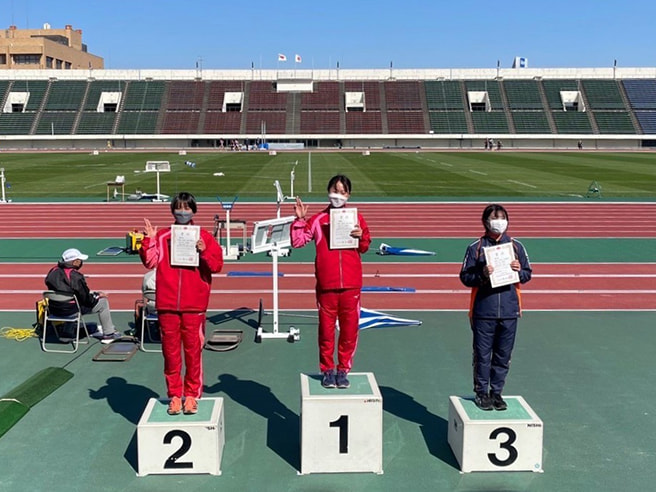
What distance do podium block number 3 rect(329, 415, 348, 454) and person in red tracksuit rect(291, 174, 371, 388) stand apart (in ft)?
1.09

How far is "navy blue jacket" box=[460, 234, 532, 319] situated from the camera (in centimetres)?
496

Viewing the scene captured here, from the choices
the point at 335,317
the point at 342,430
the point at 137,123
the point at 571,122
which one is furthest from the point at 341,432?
the point at 571,122

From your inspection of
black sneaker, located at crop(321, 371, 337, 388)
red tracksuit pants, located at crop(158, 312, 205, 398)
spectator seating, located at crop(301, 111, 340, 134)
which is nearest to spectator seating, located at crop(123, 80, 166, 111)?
spectator seating, located at crop(301, 111, 340, 134)

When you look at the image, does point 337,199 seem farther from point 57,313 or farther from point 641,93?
point 641,93

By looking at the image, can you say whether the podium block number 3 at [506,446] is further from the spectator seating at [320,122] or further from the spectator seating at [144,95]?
the spectator seating at [144,95]

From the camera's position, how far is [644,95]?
7388 cm

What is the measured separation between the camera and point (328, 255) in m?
5.09

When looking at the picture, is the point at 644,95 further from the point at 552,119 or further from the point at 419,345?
the point at 419,345

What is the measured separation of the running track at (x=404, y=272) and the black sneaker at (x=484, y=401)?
461 cm


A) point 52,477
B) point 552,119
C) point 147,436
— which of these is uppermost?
point 552,119

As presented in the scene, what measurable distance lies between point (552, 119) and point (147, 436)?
239ft

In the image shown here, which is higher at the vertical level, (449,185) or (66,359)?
(449,185)

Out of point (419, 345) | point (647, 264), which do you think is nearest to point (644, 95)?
point (647, 264)

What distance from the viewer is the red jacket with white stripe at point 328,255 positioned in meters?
5.05
